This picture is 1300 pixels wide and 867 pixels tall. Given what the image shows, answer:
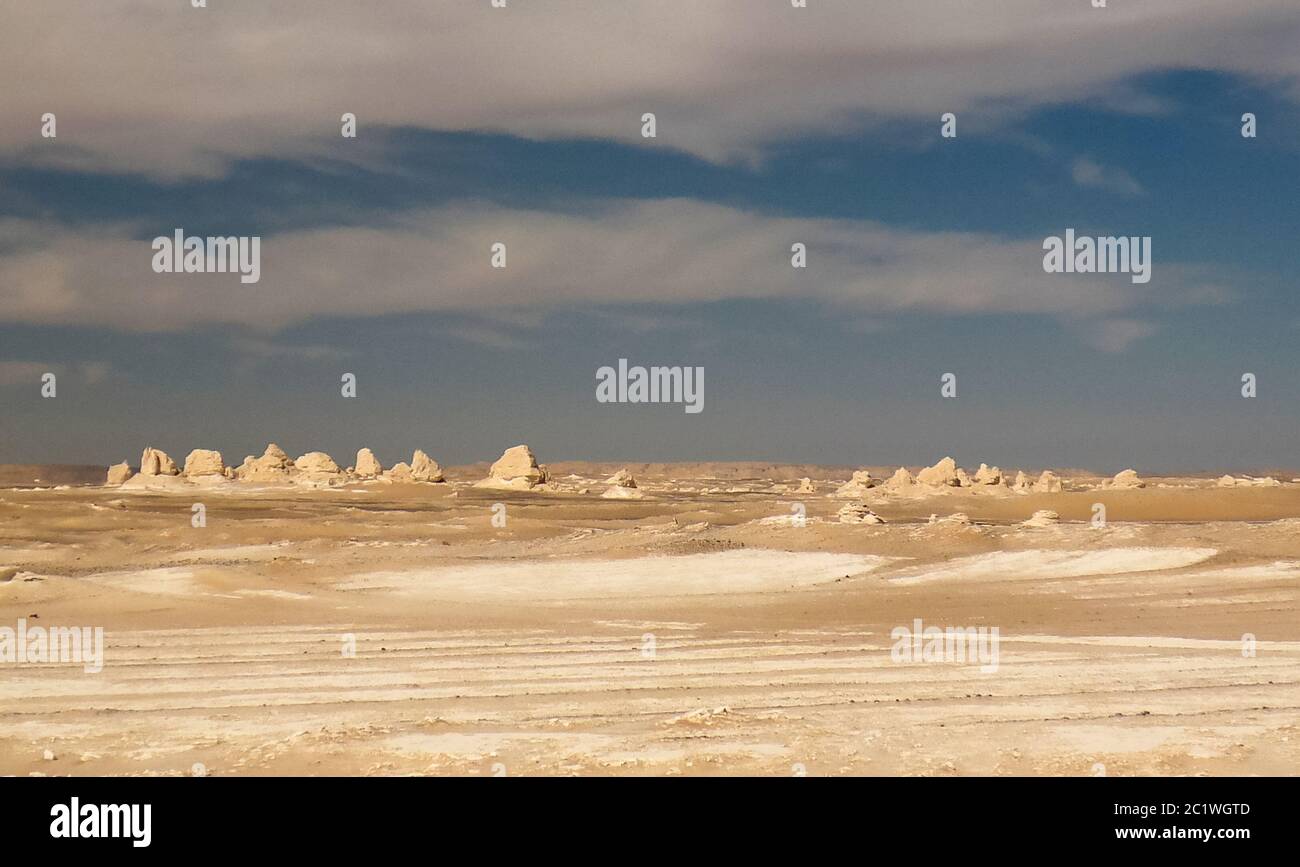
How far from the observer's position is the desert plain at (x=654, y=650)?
29.9 feet

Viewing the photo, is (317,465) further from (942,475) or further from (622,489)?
(942,475)

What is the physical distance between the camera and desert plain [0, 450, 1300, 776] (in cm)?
911

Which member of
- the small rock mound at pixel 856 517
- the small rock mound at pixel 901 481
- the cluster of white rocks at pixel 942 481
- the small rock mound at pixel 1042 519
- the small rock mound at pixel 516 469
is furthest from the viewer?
the small rock mound at pixel 516 469

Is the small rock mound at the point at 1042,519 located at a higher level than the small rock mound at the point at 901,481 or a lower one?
Result: lower

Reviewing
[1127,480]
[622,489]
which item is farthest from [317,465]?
[1127,480]

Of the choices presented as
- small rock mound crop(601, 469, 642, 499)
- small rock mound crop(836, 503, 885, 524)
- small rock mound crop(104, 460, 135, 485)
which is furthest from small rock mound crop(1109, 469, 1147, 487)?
small rock mound crop(104, 460, 135, 485)

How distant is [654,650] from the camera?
15.5m

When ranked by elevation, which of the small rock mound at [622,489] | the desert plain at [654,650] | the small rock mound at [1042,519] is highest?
the small rock mound at [622,489]
